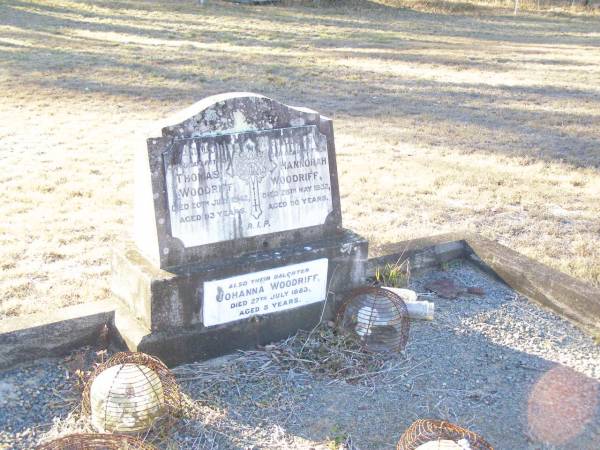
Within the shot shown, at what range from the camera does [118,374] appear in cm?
312

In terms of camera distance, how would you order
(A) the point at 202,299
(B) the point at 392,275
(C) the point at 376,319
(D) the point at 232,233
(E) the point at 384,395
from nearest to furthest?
(E) the point at 384,395 < (A) the point at 202,299 < (D) the point at 232,233 < (C) the point at 376,319 < (B) the point at 392,275

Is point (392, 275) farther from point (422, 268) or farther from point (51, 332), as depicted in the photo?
point (51, 332)

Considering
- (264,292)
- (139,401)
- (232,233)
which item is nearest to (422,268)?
(264,292)

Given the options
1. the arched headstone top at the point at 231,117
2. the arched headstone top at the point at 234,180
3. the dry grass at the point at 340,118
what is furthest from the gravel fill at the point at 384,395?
the arched headstone top at the point at 231,117

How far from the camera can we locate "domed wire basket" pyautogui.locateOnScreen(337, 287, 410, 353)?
3.94 metres

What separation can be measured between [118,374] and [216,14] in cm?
1947

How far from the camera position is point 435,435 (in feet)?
10.1

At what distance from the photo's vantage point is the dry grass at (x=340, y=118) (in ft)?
18.5

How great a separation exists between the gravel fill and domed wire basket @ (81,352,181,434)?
95 mm

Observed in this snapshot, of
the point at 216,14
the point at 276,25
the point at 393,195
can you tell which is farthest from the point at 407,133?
the point at 216,14

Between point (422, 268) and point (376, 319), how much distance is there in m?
1.14

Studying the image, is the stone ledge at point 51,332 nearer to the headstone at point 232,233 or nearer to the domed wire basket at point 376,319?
the headstone at point 232,233

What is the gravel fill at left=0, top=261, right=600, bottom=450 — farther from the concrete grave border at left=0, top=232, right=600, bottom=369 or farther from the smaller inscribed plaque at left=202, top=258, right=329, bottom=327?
the smaller inscribed plaque at left=202, top=258, right=329, bottom=327

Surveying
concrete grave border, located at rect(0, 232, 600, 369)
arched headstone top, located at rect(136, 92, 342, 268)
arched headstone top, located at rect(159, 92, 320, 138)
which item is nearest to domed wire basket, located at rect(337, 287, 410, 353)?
arched headstone top, located at rect(136, 92, 342, 268)
